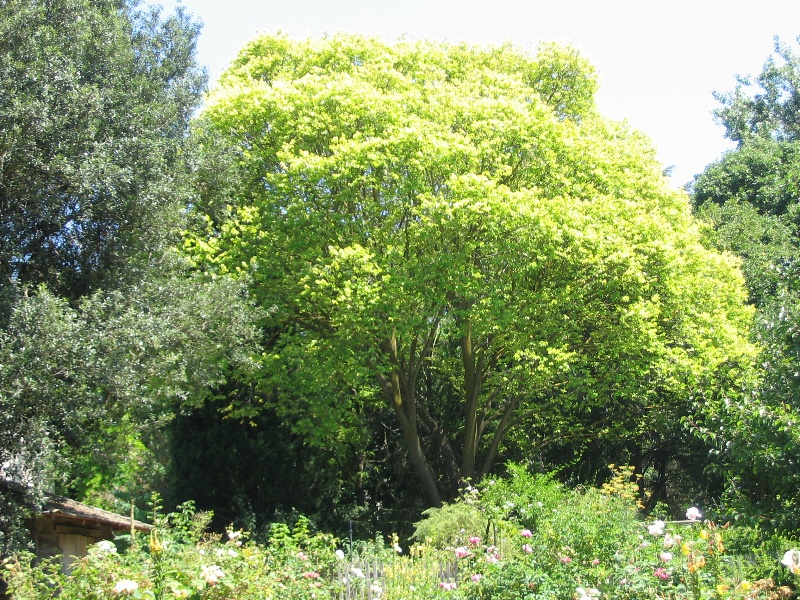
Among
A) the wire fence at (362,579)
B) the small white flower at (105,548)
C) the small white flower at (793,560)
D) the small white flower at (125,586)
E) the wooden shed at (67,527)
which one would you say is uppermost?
the wooden shed at (67,527)

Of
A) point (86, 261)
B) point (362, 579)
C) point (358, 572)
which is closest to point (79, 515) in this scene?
point (86, 261)

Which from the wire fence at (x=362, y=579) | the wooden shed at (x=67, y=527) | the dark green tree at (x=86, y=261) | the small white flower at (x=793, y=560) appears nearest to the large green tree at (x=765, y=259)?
the small white flower at (x=793, y=560)

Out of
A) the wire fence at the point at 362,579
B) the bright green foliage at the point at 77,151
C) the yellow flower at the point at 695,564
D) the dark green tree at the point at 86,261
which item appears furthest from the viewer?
the bright green foliage at the point at 77,151

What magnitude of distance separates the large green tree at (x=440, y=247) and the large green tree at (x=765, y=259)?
261 cm

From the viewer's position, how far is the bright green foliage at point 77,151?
40.7 feet

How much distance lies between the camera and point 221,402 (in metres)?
19.9

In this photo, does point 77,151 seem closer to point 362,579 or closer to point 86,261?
point 86,261

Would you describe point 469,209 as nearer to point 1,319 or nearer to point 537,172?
point 537,172

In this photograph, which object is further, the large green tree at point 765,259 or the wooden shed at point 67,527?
the wooden shed at point 67,527

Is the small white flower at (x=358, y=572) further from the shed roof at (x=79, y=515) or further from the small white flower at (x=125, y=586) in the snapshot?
the shed roof at (x=79, y=515)

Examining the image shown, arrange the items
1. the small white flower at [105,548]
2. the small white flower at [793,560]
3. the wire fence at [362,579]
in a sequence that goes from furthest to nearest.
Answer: the wire fence at [362,579], the small white flower at [105,548], the small white flower at [793,560]

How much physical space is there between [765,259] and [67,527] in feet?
64.9

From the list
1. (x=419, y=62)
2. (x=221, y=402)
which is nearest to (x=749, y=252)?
(x=419, y=62)

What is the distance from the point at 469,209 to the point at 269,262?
4.32 meters
